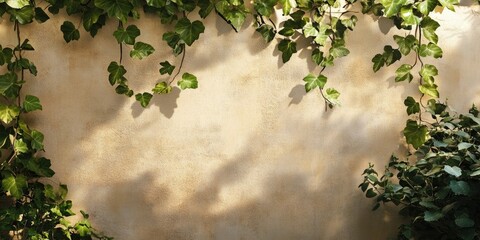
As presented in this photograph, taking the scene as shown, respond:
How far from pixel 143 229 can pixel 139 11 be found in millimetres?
1060

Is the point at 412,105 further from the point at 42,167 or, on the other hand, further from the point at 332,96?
the point at 42,167

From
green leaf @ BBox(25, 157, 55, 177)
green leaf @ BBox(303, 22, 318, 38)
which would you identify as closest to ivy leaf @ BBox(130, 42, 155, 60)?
green leaf @ BBox(25, 157, 55, 177)

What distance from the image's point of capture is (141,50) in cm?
299

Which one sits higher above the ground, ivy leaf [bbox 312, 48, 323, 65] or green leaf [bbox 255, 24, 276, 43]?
green leaf [bbox 255, 24, 276, 43]

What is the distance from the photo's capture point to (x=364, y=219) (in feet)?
10.8

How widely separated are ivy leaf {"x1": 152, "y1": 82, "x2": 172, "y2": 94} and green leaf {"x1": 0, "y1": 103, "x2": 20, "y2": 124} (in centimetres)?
63

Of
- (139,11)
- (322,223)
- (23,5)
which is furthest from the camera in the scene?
(322,223)

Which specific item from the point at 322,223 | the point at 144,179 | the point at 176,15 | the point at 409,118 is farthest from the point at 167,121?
the point at 409,118

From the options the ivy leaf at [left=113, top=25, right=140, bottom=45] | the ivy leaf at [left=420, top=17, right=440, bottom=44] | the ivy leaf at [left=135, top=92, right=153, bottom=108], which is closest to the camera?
the ivy leaf at [left=113, top=25, right=140, bottom=45]

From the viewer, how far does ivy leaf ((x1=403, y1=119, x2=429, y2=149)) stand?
10.5ft

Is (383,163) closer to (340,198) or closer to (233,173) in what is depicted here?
(340,198)

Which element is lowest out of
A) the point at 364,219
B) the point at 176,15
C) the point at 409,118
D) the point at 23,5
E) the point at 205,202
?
the point at 364,219

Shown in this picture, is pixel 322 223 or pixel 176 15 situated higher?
pixel 176 15

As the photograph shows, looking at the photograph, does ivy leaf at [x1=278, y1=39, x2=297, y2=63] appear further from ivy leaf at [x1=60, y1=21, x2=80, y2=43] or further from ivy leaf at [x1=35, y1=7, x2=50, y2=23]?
ivy leaf at [x1=35, y1=7, x2=50, y2=23]
